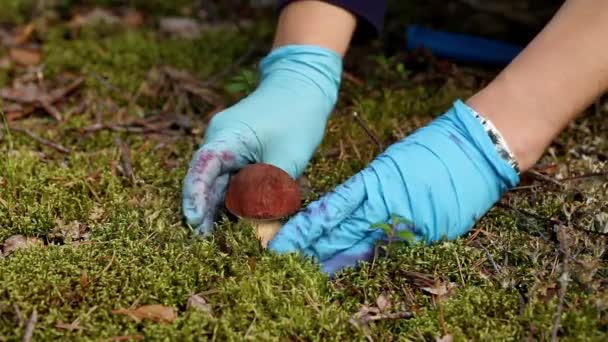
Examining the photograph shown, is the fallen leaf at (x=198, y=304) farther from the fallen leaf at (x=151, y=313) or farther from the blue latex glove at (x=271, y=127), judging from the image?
the blue latex glove at (x=271, y=127)

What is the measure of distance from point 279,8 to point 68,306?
4.36ft

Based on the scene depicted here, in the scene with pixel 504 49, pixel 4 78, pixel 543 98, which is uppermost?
pixel 543 98

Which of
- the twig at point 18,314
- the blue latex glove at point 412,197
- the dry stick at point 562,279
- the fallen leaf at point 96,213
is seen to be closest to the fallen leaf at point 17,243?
the fallen leaf at point 96,213

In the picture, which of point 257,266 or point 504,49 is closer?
point 257,266

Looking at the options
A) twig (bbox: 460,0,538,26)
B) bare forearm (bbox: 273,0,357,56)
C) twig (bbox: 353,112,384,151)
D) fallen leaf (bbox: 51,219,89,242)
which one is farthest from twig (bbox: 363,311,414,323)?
twig (bbox: 460,0,538,26)

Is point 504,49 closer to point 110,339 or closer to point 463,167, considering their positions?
point 463,167


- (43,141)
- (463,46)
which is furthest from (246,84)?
(463,46)

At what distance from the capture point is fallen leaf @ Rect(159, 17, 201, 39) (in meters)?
3.36

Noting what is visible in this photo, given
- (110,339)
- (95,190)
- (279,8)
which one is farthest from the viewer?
(279,8)

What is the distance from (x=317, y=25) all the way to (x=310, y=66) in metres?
0.15

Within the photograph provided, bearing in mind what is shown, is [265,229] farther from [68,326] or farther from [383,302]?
[68,326]

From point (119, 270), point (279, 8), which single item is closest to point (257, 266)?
point (119, 270)

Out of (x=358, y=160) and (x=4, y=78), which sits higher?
(x=358, y=160)

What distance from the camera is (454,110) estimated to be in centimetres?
204
